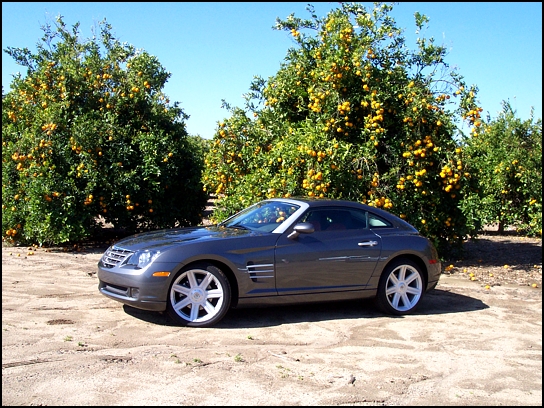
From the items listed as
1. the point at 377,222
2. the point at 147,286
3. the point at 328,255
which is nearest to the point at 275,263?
the point at 328,255

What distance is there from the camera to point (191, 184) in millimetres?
13719

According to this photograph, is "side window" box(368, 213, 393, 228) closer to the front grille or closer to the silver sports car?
the silver sports car

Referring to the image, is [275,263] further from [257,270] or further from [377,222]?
[377,222]

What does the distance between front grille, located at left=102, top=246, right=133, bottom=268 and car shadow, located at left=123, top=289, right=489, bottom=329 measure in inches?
25.3

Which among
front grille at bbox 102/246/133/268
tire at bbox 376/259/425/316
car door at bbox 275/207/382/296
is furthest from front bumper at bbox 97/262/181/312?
tire at bbox 376/259/425/316

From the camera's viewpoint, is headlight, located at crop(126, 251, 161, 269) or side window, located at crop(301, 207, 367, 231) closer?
headlight, located at crop(126, 251, 161, 269)

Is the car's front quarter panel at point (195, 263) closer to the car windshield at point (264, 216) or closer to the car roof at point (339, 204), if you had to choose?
the car windshield at point (264, 216)

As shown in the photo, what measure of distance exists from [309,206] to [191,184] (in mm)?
6669

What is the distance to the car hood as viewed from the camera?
6.71 metres

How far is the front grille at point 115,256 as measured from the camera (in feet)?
22.0

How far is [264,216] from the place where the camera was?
774 cm

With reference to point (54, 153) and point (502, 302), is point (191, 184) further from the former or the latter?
point (502, 302)

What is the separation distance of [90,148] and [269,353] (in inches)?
306

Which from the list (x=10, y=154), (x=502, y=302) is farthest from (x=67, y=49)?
(x=502, y=302)
